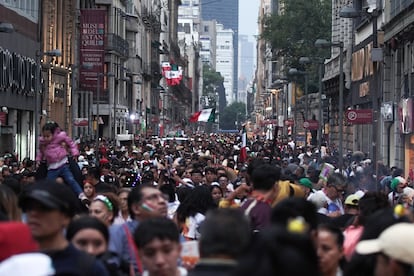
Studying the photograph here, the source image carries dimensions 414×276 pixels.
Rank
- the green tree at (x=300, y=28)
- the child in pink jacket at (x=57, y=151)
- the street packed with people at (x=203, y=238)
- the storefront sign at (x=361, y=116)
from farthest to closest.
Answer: the green tree at (x=300, y=28)
the storefront sign at (x=361, y=116)
the child in pink jacket at (x=57, y=151)
the street packed with people at (x=203, y=238)

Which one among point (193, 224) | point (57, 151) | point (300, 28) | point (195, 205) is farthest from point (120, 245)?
point (300, 28)

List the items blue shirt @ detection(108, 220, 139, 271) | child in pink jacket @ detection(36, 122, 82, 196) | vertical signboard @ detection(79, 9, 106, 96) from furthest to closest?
1. vertical signboard @ detection(79, 9, 106, 96)
2. child in pink jacket @ detection(36, 122, 82, 196)
3. blue shirt @ detection(108, 220, 139, 271)

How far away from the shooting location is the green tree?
3152 inches

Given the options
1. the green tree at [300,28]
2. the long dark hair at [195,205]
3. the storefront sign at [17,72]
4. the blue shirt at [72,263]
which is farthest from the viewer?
the green tree at [300,28]

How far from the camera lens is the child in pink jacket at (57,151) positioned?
15.1 m

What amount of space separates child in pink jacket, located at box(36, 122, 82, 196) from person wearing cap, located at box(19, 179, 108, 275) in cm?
810

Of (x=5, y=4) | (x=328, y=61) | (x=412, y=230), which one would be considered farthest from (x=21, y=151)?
(x=412, y=230)

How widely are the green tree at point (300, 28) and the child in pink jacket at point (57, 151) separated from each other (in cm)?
6441

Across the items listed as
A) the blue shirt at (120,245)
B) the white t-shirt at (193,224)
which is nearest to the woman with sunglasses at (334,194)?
the white t-shirt at (193,224)

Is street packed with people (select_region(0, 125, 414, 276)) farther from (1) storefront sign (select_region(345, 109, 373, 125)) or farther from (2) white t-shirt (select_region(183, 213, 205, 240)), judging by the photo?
(1) storefront sign (select_region(345, 109, 373, 125))

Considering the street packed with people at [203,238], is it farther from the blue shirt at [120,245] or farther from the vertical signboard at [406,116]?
the vertical signboard at [406,116]

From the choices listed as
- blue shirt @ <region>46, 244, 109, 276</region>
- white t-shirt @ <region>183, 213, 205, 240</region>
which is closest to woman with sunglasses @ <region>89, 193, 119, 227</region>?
white t-shirt @ <region>183, 213, 205, 240</region>

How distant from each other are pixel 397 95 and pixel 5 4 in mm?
16558

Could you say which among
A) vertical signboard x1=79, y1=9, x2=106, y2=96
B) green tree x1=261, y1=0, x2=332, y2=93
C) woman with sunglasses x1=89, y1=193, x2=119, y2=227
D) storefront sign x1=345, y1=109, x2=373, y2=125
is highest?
green tree x1=261, y1=0, x2=332, y2=93
